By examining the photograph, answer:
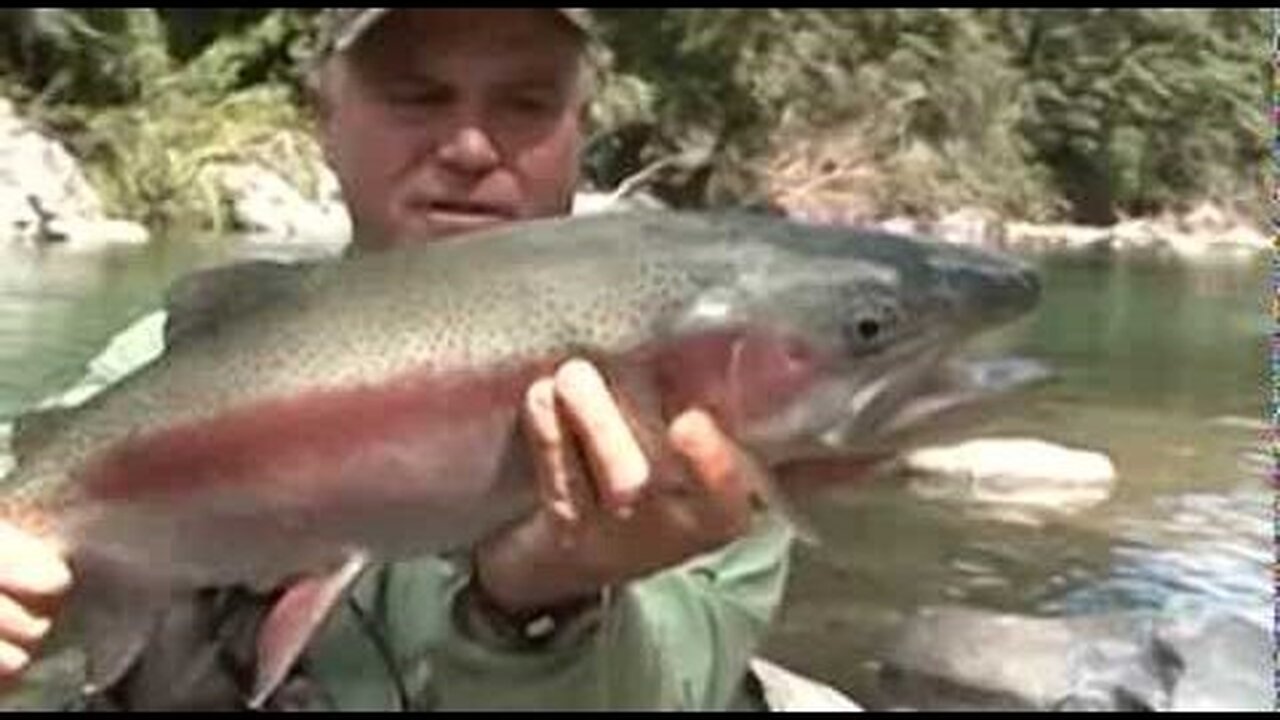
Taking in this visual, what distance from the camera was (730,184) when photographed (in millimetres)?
34438

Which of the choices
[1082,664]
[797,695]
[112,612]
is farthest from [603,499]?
[1082,664]

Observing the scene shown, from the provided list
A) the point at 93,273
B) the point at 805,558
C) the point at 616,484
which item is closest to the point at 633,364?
the point at 616,484

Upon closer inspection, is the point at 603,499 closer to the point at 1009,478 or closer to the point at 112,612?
the point at 112,612

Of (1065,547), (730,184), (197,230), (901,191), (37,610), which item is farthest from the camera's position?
(901,191)

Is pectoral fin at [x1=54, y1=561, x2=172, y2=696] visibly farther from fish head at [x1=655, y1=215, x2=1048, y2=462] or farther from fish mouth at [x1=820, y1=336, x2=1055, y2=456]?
fish mouth at [x1=820, y1=336, x2=1055, y2=456]

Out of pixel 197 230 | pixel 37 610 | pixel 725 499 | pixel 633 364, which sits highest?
pixel 633 364

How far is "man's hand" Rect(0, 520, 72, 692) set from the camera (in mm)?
2133

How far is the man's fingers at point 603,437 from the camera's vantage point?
1926mm

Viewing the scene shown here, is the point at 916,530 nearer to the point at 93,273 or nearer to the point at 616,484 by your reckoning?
the point at 616,484

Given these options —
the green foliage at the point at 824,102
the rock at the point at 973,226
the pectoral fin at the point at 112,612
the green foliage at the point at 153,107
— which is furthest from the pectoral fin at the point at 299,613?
the rock at the point at 973,226

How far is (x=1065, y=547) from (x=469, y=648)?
789cm

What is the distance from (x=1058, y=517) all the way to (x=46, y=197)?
15.6 m

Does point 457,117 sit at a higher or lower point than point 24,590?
higher

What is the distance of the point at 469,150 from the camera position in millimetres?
2502
